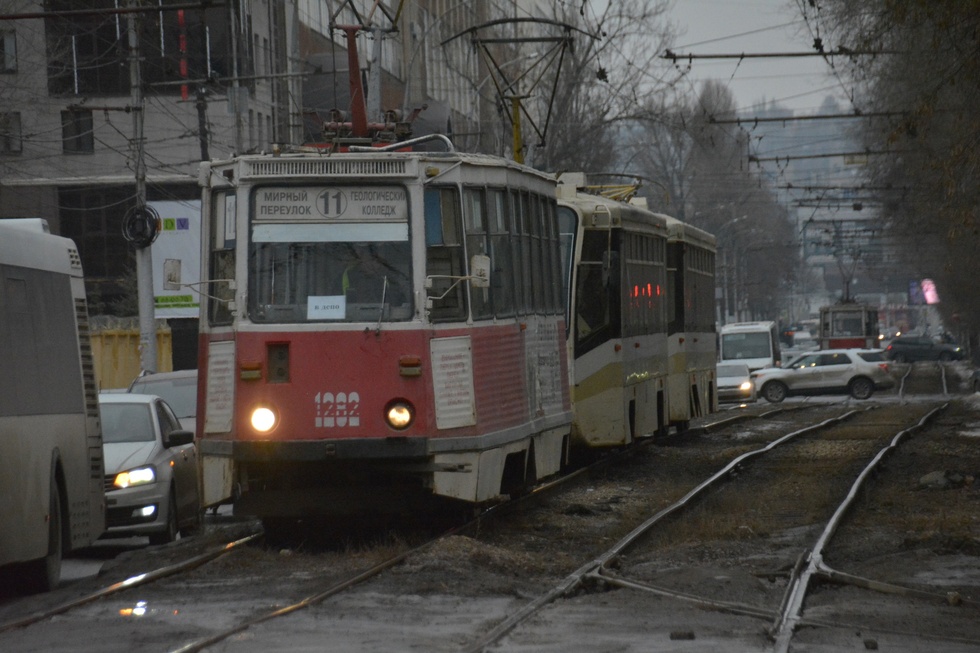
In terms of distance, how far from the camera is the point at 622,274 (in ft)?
63.7

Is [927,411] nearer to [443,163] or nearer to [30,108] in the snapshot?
[30,108]

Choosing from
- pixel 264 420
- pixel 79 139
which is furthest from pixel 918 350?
pixel 264 420

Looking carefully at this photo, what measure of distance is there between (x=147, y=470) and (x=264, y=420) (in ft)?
8.96

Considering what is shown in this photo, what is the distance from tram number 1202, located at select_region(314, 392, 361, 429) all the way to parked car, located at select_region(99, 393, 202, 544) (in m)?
2.01

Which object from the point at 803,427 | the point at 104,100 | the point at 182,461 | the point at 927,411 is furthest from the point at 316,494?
the point at 104,100

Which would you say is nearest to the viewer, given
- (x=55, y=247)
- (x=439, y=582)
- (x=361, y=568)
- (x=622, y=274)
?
(x=439, y=582)

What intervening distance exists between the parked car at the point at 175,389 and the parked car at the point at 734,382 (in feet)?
95.8

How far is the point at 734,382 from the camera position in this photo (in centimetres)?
4778

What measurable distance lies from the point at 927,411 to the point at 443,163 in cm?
2577

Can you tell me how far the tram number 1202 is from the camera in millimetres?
11902

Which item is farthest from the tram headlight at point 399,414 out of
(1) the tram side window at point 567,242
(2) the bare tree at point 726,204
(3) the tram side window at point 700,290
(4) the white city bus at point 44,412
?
(2) the bare tree at point 726,204

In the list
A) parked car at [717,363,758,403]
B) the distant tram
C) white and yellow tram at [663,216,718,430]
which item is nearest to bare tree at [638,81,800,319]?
the distant tram

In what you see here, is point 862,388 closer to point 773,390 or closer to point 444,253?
point 773,390

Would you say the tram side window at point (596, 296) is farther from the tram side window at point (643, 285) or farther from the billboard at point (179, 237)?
the billboard at point (179, 237)
